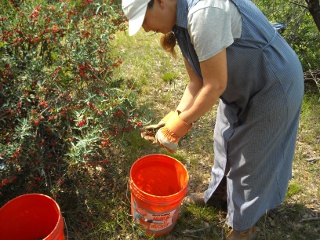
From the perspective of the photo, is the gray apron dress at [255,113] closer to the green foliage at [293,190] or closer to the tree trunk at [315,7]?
the green foliage at [293,190]

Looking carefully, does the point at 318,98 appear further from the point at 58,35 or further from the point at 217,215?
the point at 58,35

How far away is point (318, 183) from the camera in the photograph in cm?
290

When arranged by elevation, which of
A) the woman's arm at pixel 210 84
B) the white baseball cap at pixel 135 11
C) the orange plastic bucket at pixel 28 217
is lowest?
the orange plastic bucket at pixel 28 217

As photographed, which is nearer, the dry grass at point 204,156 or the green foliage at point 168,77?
the dry grass at point 204,156

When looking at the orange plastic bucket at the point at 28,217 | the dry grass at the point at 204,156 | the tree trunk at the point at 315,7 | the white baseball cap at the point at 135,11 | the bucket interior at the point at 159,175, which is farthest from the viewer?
the tree trunk at the point at 315,7

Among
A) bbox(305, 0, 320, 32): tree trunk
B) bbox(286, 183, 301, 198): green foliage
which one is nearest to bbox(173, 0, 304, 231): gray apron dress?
bbox(286, 183, 301, 198): green foliage

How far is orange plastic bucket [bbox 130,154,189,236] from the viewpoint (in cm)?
215

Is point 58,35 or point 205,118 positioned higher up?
point 58,35

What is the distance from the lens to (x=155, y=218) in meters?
2.28

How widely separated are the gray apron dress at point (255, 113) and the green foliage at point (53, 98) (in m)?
0.62

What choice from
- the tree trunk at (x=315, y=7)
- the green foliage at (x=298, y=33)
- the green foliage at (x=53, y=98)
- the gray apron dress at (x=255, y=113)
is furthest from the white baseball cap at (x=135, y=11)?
the green foliage at (x=298, y=33)

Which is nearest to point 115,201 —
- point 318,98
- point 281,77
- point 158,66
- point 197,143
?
point 197,143

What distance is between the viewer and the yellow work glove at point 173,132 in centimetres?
190

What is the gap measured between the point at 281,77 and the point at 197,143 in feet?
4.96
